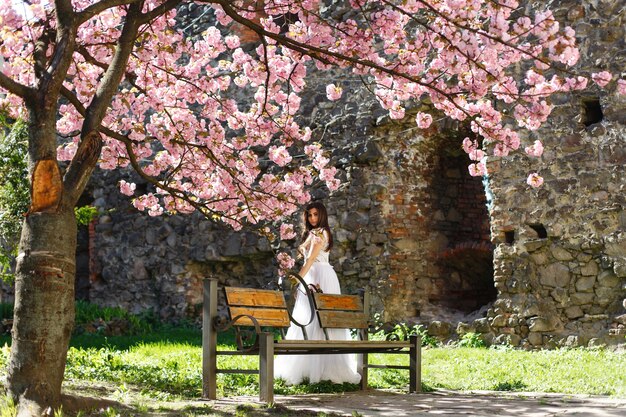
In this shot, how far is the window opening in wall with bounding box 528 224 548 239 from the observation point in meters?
10.4

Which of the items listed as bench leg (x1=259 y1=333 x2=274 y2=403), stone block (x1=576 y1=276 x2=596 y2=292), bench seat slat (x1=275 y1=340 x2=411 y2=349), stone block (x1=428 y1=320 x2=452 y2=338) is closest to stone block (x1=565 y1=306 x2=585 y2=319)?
stone block (x1=576 y1=276 x2=596 y2=292)

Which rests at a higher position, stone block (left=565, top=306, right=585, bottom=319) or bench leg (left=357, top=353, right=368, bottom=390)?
stone block (left=565, top=306, right=585, bottom=319)

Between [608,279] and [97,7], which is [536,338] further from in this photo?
[97,7]

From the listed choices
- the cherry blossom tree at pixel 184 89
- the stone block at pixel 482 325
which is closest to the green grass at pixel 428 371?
the stone block at pixel 482 325

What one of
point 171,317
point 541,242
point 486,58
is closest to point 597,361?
point 541,242

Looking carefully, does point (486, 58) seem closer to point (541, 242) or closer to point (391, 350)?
point (391, 350)

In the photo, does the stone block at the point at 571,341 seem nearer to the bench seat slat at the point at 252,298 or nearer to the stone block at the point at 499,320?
the stone block at the point at 499,320

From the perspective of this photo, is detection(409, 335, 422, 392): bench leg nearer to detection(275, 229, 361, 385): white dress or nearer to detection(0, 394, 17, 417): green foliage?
detection(275, 229, 361, 385): white dress

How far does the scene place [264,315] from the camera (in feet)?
21.9

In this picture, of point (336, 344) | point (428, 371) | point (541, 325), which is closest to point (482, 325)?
point (541, 325)

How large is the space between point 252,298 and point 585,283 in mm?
4924

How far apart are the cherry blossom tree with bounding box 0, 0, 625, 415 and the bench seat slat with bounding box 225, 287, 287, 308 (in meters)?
1.06

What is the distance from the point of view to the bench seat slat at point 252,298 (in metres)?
6.49

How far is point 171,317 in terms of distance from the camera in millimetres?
14125
